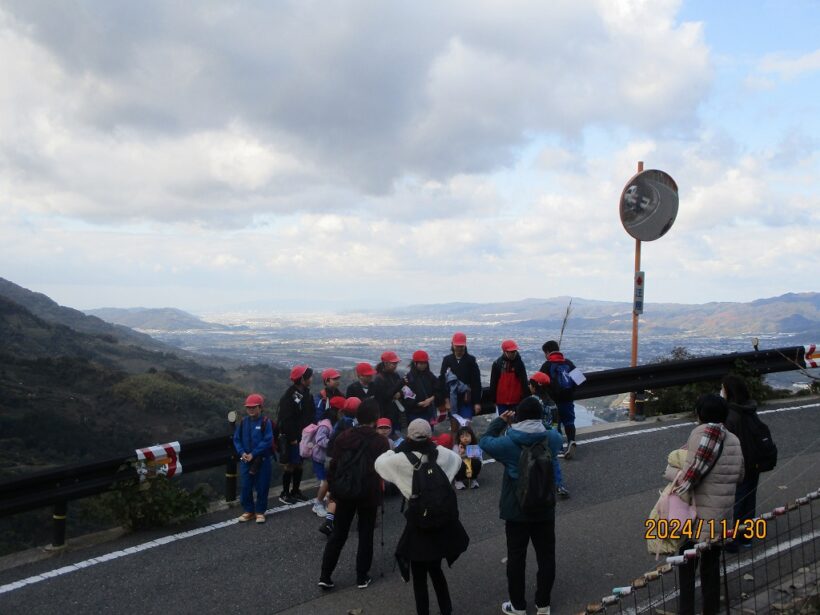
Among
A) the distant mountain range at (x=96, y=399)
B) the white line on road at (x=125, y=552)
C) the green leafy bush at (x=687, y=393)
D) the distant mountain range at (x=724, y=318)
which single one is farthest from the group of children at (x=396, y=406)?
the distant mountain range at (x=724, y=318)

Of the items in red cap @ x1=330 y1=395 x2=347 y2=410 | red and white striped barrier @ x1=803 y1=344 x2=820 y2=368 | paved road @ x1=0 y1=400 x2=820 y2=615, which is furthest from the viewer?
red and white striped barrier @ x1=803 y1=344 x2=820 y2=368

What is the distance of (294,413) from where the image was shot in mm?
8328

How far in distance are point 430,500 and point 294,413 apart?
11.4ft

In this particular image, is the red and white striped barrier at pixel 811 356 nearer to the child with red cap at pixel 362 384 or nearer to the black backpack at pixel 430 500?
the child with red cap at pixel 362 384

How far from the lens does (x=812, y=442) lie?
10516 millimetres

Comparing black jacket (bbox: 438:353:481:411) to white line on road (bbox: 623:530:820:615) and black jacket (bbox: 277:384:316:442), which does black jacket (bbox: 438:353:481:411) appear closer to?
black jacket (bbox: 277:384:316:442)

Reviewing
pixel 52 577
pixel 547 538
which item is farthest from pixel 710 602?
pixel 52 577

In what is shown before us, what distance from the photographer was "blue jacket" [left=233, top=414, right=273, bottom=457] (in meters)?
7.81

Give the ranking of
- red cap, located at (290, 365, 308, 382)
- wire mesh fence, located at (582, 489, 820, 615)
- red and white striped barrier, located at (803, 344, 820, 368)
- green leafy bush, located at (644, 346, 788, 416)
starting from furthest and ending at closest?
red and white striped barrier, located at (803, 344, 820, 368)
green leafy bush, located at (644, 346, 788, 416)
red cap, located at (290, 365, 308, 382)
wire mesh fence, located at (582, 489, 820, 615)

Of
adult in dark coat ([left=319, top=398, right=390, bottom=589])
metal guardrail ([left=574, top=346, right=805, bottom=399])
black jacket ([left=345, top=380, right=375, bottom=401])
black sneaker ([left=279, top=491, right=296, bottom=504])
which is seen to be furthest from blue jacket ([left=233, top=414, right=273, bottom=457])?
metal guardrail ([left=574, top=346, right=805, bottom=399])

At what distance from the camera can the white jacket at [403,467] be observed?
5355mm

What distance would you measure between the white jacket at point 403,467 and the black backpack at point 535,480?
1.75ft

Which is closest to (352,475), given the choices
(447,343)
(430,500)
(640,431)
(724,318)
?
(430,500)

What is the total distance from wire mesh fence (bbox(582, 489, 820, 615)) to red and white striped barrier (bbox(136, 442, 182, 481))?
4830 millimetres
